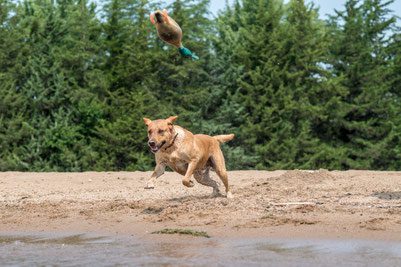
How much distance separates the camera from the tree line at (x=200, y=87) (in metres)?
28.2

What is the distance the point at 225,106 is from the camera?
29.7 meters

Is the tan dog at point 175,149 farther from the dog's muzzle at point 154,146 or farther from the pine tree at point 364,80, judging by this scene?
the pine tree at point 364,80

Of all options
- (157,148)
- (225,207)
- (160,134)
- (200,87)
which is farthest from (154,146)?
(200,87)

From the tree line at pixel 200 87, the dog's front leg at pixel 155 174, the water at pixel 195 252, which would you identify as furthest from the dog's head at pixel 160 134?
the tree line at pixel 200 87

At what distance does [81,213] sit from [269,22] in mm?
20617

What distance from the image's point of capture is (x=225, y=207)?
11.2 meters

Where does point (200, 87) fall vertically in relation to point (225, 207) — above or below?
above

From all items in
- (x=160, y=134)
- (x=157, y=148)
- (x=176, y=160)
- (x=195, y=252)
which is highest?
(x=160, y=134)

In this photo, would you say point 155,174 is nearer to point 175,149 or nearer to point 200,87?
point 175,149

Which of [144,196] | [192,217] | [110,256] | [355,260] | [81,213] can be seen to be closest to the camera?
[355,260]

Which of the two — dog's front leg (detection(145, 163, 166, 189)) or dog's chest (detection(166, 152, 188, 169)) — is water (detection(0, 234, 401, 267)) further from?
dog's chest (detection(166, 152, 188, 169))

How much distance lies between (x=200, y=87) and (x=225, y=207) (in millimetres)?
19321

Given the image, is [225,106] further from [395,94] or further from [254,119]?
[395,94]

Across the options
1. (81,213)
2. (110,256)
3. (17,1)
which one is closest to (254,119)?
(17,1)
